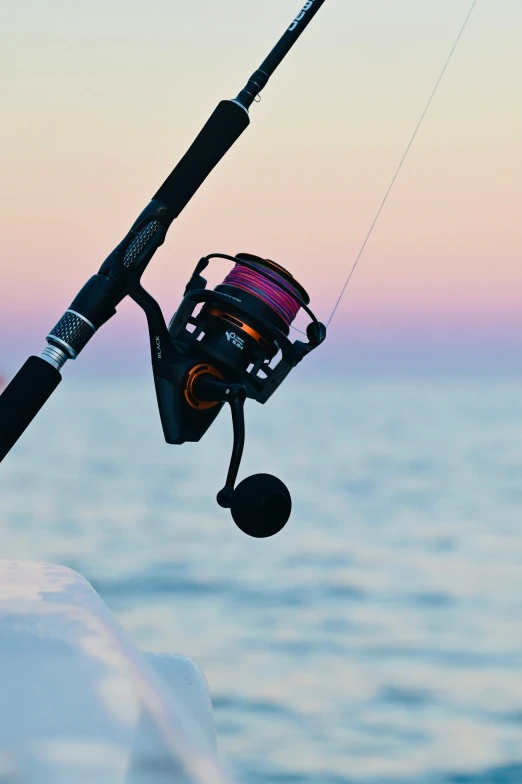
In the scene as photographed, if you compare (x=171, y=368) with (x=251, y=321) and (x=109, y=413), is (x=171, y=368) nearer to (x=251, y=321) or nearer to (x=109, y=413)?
(x=251, y=321)

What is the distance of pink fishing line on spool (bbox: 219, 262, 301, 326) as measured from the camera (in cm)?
252

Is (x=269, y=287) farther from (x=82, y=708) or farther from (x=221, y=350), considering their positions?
(x=82, y=708)

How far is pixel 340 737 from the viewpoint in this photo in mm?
6586

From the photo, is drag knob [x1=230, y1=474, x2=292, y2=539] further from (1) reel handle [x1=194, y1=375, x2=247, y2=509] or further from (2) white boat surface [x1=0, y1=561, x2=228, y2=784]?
(2) white boat surface [x1=0, y1=561, x2=228, y2=784]

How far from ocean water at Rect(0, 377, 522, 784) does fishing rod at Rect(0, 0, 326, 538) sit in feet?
0.94

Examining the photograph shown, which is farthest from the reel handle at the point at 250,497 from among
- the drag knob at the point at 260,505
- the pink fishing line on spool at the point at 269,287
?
the pink fishing line on spool at the point at 269,287

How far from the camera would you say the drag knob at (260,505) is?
2.31 metres

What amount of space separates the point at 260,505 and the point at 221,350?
0.34 meters

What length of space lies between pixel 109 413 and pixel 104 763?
49.0 m

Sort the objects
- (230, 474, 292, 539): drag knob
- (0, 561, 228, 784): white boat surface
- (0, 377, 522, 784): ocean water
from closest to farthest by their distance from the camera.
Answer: (0, 561, 228, 784): white boat surface, (230, 474, 292, 539): drag knob, (0, 377, 522, 784): ocean water

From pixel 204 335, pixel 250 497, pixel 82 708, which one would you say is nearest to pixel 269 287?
pixel 204 335

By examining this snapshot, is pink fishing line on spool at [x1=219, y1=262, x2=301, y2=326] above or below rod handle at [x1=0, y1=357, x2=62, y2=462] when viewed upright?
above

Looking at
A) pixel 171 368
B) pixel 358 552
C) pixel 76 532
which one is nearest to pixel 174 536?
pixel 76 532

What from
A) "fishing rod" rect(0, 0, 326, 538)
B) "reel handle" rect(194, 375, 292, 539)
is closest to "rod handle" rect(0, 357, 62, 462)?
"fishing rod" rect(0, 0, 326, 538)
